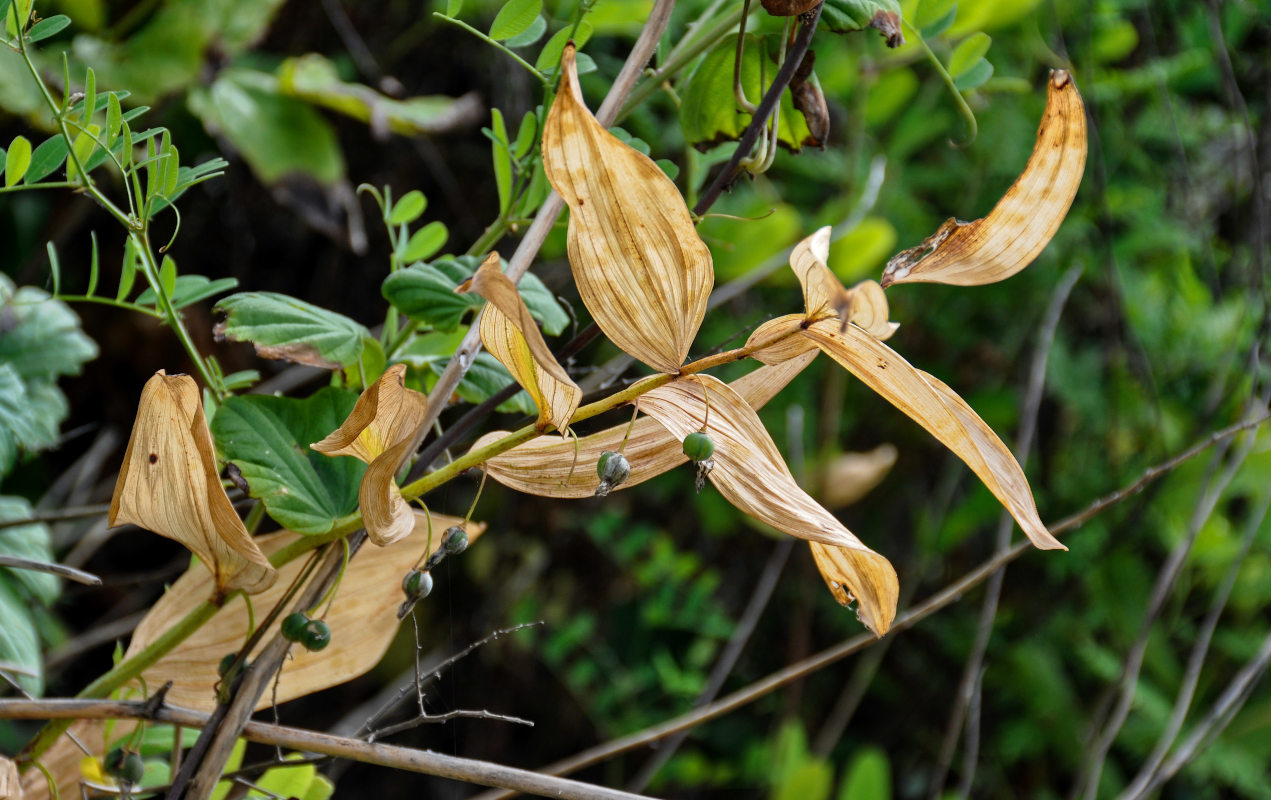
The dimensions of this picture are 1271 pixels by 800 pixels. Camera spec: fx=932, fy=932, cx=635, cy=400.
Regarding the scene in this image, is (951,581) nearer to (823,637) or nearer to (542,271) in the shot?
(823,637)

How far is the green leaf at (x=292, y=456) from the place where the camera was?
28 centimetres

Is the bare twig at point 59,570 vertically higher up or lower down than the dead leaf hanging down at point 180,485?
lower down

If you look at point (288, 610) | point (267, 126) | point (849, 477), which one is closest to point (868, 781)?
point (849, 477)

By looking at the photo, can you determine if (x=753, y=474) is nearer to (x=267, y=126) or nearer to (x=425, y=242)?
(x=425, y=242)

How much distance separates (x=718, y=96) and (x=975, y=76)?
11 cm

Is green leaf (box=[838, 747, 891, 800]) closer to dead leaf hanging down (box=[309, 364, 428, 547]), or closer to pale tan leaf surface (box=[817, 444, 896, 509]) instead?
pale tan leaf surface (box=[817, 444, 896, 509])

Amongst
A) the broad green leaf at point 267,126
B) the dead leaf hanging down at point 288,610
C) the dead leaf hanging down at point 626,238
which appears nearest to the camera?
the dead leaf hanging down at point 626,238

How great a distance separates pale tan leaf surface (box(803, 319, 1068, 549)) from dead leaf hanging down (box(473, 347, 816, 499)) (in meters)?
0.02

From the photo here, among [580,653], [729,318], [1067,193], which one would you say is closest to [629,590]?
[580,653]

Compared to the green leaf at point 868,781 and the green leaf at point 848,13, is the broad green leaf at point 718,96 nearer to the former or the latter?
the green leaf at point 848,13

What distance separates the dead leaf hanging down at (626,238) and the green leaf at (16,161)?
0.58 feet

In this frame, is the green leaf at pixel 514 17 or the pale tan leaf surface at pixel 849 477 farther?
the pale tan leaf surface at pixel 849 477

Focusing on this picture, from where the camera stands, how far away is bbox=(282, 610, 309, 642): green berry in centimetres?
27

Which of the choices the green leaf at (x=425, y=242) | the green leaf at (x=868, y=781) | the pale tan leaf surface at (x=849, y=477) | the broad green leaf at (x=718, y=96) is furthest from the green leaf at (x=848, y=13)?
the green leaf at (x=868, y=781)
